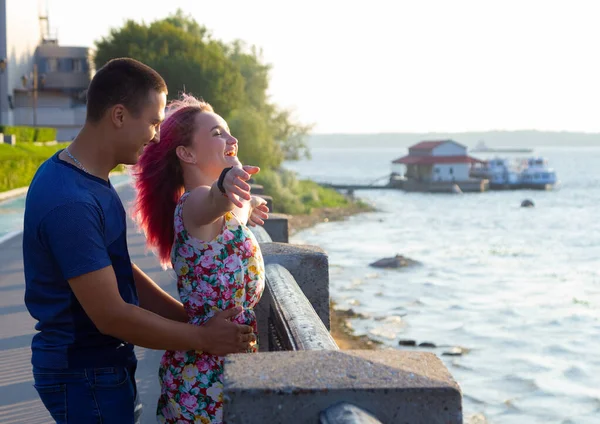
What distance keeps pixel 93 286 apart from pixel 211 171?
0.83 metres

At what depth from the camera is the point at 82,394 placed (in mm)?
2910

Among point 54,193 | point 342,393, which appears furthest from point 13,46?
point 342,393

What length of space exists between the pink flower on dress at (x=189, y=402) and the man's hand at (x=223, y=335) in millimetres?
213

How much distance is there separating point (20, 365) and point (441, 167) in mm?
83812

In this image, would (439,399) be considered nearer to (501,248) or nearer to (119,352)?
(119,352)

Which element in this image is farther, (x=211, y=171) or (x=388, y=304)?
(x=388, y=304)

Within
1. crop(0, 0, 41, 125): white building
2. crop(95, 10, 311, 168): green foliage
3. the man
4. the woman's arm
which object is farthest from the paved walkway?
crop(0, 0, 41, 125): white building

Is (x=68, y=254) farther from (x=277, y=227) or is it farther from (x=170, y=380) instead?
(x=277, y=227)

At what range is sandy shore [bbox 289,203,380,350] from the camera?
727 inches

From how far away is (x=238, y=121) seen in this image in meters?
52.3

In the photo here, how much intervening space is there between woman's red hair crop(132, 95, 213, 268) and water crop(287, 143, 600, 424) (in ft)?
41.4

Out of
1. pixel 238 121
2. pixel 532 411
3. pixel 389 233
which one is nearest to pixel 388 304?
pixel 532 411

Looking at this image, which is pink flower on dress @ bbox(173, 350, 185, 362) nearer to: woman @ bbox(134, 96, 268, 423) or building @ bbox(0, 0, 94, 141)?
woman @ bbox(134, 96, 268, 423)

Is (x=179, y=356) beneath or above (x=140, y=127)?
beneath
